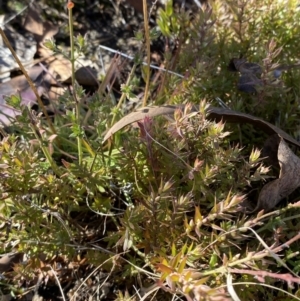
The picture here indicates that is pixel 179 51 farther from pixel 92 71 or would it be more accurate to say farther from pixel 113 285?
pixel 113 285

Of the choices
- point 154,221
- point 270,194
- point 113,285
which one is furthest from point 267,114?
point 113,285

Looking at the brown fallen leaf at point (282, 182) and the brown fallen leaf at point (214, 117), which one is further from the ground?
the brown fallen leaf at point (214, 117)

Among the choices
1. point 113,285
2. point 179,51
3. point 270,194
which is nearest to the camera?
point 270,194

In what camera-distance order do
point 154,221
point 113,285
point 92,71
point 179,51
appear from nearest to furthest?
point 154,221
point 113,285
point 179,51
point 92,71

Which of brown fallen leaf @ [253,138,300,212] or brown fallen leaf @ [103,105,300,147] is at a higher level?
brown fallen leaf @ [103,105,300,147]
